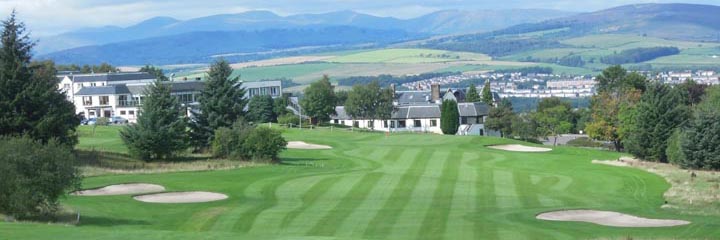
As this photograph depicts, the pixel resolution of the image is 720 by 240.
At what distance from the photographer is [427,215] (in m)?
40.4

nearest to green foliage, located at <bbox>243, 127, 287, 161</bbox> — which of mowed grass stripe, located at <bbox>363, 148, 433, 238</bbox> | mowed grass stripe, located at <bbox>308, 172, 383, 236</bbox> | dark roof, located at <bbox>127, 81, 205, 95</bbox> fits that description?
mowed grass stripe, located at <bbox>363, 148, 433, 238</bbox>

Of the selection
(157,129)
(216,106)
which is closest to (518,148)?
(216,106)

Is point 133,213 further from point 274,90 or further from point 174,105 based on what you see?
point 274,90

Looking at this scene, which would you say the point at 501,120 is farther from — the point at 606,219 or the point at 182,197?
the point at 606,219

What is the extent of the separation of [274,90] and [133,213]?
371ft

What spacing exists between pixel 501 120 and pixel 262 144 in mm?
51970

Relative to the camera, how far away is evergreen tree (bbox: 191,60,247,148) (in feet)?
232

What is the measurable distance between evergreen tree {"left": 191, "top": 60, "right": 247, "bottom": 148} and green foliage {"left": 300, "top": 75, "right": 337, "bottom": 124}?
47198 mm

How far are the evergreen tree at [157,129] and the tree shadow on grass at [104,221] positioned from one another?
24490 mm

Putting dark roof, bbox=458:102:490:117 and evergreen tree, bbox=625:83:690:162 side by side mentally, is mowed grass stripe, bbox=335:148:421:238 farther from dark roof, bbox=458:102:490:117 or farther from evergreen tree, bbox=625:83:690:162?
dark roof, bbox=458:102:490:117

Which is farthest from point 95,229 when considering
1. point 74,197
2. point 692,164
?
point 692,164

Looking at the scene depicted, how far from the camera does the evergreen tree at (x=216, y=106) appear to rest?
70.8 m

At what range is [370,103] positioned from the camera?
123 metres

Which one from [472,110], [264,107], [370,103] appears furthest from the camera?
[472,110]
